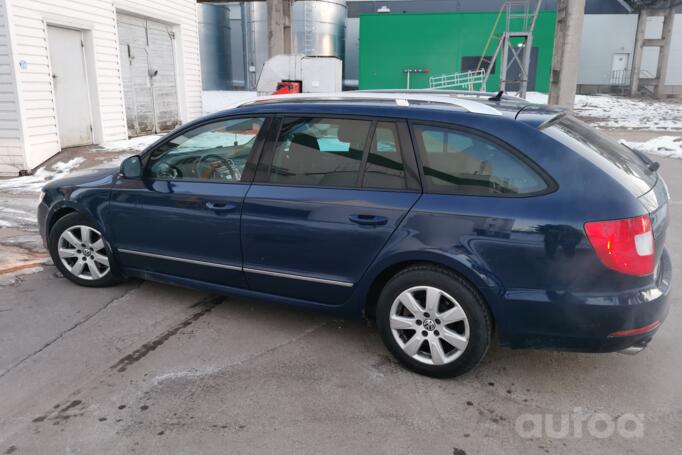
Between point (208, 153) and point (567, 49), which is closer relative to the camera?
point (208, 153)

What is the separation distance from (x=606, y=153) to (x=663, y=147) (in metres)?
10.7

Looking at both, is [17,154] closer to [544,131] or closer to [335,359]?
[335,359]

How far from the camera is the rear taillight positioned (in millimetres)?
2797

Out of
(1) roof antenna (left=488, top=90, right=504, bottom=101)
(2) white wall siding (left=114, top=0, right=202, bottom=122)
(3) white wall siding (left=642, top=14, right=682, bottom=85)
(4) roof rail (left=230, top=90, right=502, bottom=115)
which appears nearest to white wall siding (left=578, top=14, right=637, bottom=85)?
(3) white wall siding (left=642, top=14, right=682, bottom=85)

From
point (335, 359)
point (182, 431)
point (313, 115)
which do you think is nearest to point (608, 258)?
point (335, 359)

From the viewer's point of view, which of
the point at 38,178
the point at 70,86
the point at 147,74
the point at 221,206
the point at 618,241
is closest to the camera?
the point at 618,241

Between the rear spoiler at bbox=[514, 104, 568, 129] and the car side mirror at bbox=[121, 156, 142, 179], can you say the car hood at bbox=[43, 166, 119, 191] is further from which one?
the rear spoiler at bbox=[514, 104, 568, 129]

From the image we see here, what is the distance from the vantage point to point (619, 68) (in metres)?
35.8

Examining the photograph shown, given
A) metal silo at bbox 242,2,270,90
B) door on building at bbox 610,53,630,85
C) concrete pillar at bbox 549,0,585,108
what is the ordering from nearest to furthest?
concrete pillar at bbox 549,0,585,108 < metal silo at bbox 242,2,270,90 < door on building at bbox 610,53,630,85

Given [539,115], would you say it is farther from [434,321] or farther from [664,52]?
[664,52]

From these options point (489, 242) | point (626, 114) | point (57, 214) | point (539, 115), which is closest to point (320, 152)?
point (489, 242)

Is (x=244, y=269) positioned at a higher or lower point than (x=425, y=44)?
lower

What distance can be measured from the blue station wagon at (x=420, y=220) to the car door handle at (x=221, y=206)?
1cm

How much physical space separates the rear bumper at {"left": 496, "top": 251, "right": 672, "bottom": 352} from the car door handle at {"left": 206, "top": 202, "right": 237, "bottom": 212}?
1.84m
